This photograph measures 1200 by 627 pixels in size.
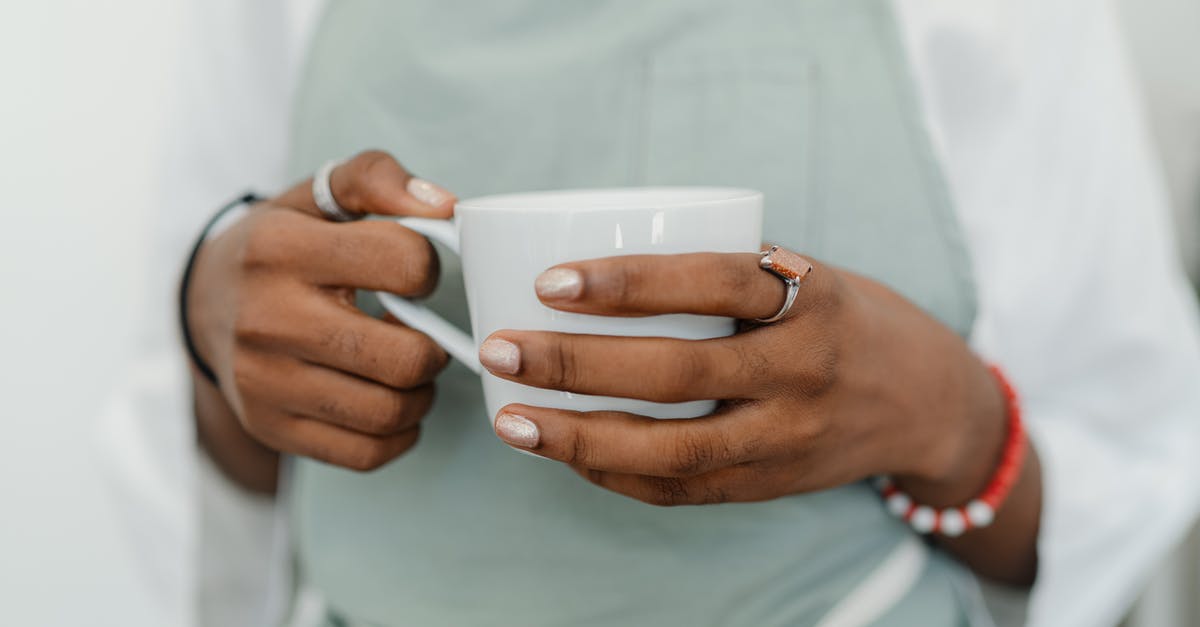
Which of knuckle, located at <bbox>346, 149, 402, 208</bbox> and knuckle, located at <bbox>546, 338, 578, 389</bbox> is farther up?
knuckle, located at <bbox>346, 149, 402, 208</bbox>

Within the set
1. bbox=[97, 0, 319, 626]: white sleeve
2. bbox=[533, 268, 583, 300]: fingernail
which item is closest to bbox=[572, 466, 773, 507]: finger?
bbox=[533, 268, 583, 300]: fingernail

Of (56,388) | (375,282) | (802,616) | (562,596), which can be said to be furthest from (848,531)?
(56,388)

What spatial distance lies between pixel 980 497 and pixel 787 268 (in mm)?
292

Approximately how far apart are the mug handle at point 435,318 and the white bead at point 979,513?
33cm

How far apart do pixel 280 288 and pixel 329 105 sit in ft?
0.56

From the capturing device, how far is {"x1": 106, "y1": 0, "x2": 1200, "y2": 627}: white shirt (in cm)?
50

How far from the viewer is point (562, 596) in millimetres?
467

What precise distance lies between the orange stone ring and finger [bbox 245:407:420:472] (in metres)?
0.21

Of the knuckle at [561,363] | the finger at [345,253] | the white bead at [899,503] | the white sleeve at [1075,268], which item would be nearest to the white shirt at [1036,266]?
the white sleeve at [1075,268]

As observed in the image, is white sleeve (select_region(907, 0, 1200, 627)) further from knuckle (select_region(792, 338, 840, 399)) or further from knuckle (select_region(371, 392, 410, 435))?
knuckle (select_region(371, 392, 410, 435))

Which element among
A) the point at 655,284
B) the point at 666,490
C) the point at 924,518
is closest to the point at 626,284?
the point at 655,284

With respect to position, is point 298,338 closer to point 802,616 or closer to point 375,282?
point 375,282

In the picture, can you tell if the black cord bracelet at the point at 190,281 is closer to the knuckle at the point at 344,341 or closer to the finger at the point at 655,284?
the knuckle at the point at 344,341

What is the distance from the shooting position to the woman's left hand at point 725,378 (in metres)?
0.28
